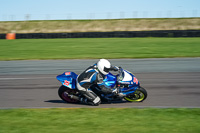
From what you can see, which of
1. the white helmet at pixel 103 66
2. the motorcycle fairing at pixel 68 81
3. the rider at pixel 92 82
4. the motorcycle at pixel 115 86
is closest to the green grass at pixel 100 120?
the rider at pixel 92 82

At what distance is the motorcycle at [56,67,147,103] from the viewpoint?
8.15 meters

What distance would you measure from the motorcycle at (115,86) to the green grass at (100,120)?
78 centimetres

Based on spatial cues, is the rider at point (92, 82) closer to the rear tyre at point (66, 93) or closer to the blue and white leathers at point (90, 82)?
the blue and white leathers at point (90, 82)

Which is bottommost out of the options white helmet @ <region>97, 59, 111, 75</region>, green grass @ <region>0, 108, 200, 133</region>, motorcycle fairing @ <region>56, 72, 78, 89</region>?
green grass @ <region>0, 108, 200, 133</region>

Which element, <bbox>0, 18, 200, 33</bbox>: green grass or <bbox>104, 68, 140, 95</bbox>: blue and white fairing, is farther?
<bbox>0, 18, 200, 33</bbox>: green grass

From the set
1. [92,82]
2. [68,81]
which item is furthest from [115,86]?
[68,81]

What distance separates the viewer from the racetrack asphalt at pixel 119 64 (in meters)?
8.57

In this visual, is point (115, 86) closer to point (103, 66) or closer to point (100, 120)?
point (103, 66)

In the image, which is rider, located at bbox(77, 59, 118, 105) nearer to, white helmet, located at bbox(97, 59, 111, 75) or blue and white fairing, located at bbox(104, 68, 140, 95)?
white helmet, located at bbox(97, 59, 111, 75)

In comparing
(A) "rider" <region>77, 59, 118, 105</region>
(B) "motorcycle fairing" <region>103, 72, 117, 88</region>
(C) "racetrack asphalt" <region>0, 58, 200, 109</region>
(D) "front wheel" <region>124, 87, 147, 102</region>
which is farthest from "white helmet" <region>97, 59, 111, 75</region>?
(D) "front wheel" <region>124, 87, 147, 102</region>

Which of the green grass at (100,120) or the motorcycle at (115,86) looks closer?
the green grass at (100,120)

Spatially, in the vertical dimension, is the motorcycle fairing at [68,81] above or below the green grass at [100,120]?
above

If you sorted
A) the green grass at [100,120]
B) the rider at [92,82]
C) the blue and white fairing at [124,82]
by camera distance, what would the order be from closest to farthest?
the green grass at [100,120], the rider at [92,82], the blue and white fairing at [124,82]

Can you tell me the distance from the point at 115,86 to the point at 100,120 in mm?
1823
